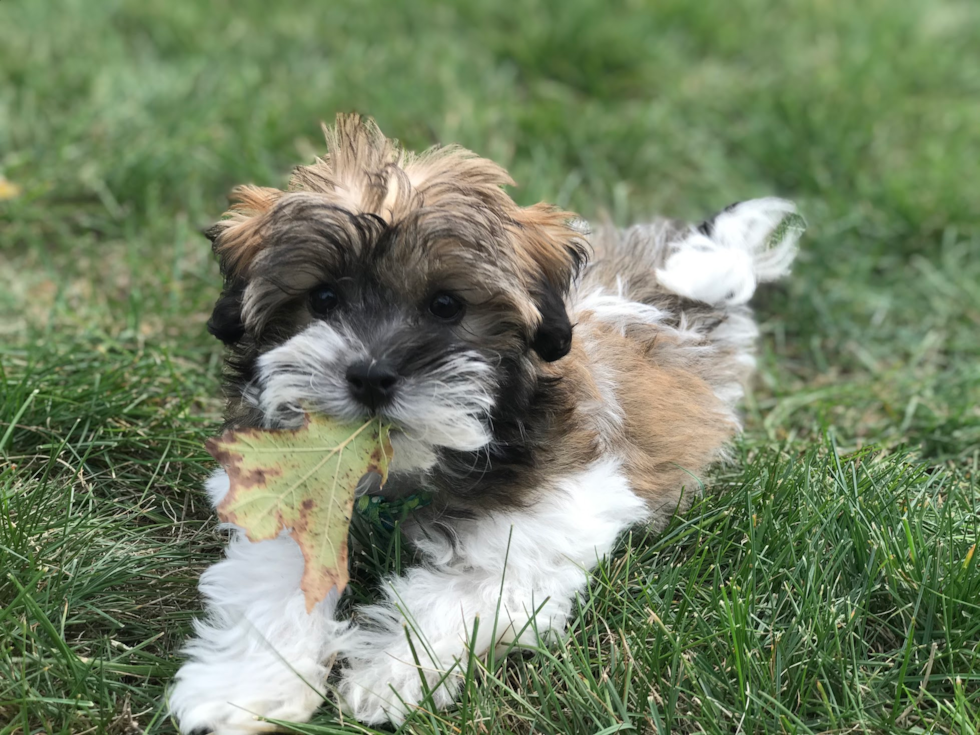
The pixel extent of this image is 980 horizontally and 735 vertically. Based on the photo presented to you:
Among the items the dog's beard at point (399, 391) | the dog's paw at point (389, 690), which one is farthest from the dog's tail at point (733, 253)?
the dog's paw at point (389, 690)

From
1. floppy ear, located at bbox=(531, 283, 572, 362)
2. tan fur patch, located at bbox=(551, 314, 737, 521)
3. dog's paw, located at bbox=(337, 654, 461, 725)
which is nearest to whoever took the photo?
dog's paw, located at bbox=(337, 654, 461, 725)

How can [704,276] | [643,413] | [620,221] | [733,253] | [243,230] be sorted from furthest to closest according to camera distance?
[620,221] → [733,253] → [704,276] → [643,413] → [243,230]

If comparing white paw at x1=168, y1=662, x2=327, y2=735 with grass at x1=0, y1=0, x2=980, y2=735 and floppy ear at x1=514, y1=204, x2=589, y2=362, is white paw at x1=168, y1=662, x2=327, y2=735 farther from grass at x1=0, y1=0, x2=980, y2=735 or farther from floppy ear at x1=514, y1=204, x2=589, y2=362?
floppy ear at x1=514, y1=204, x2=589, y2=362

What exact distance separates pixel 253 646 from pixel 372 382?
786 millimetres

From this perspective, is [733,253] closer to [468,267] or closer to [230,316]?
[468,267]

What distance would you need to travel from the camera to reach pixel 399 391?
244 centimetres

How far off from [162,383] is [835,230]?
11.8 feet

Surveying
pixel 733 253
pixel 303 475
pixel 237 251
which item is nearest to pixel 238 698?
pixel 303 475

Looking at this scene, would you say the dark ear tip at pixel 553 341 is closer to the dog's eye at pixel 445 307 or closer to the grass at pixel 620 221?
the dog's eye at pixel 445 307

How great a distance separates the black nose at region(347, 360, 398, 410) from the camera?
7.92 feet

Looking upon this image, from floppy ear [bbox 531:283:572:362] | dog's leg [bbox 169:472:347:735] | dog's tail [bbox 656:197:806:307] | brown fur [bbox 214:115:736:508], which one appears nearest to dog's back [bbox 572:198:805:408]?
dog's tail [bbox 656:197:806:307]

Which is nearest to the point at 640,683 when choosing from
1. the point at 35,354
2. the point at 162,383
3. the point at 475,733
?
the point at 475,733

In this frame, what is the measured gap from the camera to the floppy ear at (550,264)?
9.02 ft

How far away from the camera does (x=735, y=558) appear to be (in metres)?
3.04
